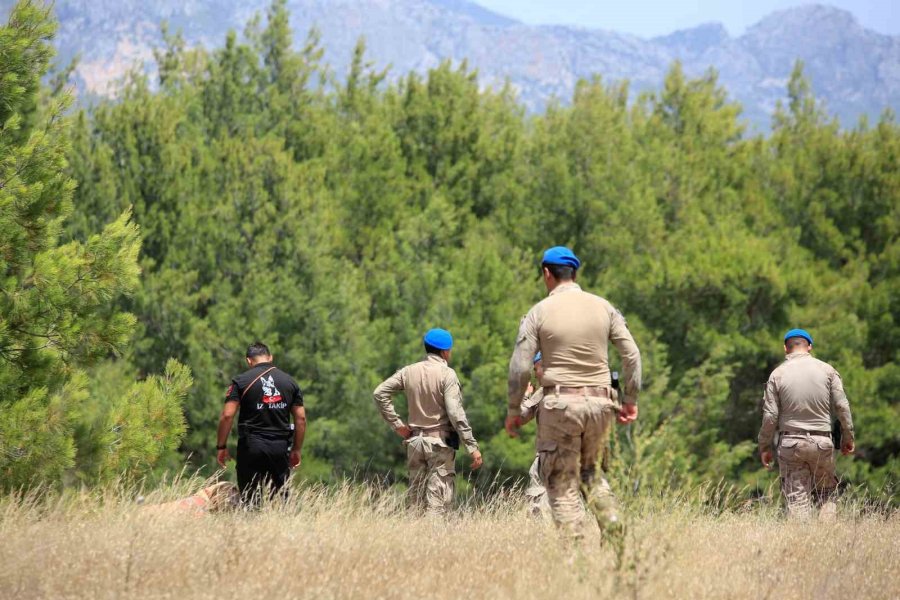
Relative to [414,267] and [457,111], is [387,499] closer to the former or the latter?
[414,267]

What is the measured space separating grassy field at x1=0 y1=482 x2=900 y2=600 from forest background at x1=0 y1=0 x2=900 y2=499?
12.1 meters

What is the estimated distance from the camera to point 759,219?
25.5 meters

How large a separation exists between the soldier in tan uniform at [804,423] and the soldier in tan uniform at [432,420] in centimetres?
218

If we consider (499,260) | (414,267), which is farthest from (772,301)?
(414,267)

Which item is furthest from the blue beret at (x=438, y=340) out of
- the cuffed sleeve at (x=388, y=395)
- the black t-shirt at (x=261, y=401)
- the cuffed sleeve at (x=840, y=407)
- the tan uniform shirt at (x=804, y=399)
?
the cuffed sleeve at (x=840, y=407)

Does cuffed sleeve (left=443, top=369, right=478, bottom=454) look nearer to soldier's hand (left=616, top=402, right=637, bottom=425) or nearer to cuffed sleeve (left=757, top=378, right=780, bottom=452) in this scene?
cuffed sleeve (left=757, top=378, right=780, bottom=452)

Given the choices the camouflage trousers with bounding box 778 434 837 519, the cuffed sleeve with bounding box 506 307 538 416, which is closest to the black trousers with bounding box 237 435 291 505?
the cuffed sleeve with bounding box 506 307 538 416

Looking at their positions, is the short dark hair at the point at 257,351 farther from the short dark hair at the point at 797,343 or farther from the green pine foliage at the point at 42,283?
the short dark hair at the point at 797,343

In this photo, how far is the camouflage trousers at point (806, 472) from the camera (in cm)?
735

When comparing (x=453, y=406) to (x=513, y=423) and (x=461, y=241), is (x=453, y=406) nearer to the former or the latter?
(x=513, y=423)

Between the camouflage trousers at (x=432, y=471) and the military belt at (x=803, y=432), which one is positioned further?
the camouflage trousers at (x=432, y=471)

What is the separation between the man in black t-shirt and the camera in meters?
7.21

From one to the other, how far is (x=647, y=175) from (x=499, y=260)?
543 centimetres

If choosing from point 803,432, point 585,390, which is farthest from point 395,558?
point 803,432
